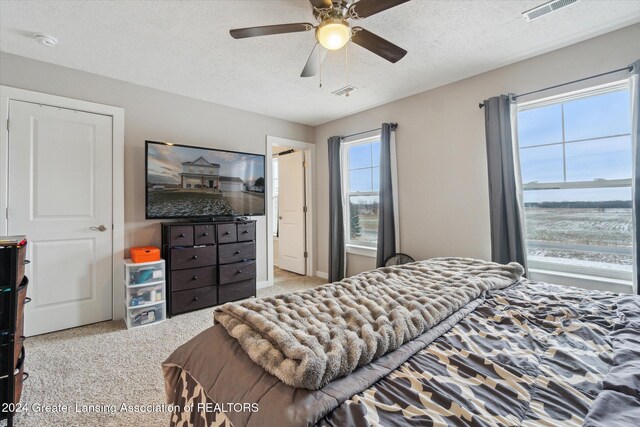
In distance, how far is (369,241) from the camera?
416 cm

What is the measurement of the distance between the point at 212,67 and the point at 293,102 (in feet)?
3.88

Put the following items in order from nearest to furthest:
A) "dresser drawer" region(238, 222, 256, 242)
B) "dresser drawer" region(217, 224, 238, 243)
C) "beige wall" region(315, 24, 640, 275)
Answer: "beige wall" region(315, 24, 640, 275), "dresser drawer" region(217, 224, 238, 243), "dresser drawer" region(238, 222, 256, 242)

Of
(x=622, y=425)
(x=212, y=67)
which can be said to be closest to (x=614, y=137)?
(x=622, y=425)

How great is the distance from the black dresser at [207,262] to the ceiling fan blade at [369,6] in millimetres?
2589

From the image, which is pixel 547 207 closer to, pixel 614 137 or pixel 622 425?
pixel 614 137

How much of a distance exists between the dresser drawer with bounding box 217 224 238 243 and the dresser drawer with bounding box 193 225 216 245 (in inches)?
2.8

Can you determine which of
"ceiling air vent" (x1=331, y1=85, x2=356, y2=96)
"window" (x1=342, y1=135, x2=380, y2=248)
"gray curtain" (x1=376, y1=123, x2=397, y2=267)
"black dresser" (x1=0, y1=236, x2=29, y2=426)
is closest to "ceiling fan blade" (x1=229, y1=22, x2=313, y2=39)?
"ceiling air vent" (x1=331, y1=85, x2=356, y2=96)

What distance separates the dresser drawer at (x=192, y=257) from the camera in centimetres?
304

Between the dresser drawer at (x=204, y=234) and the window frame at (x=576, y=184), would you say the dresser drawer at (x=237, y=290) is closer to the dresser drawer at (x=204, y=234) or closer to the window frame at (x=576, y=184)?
the dresser drawer at (x=204, y=234)

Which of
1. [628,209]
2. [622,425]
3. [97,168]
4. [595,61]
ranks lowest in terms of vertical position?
[622,425]

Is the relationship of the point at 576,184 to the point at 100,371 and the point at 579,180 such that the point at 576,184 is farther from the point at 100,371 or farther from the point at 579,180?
the point at 100,371

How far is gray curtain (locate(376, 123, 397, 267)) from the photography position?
361cm

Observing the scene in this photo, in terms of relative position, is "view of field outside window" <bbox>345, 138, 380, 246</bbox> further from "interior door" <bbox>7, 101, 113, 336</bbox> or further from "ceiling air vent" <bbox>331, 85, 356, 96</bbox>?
"interior door" <bbox>7, 101, 113, 336</bbox>

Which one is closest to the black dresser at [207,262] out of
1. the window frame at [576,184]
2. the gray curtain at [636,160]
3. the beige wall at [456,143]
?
the beige wall at [456,143]
